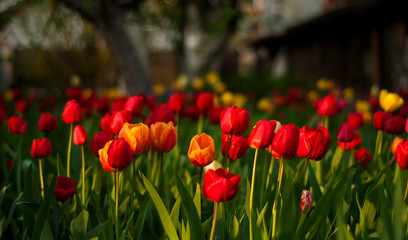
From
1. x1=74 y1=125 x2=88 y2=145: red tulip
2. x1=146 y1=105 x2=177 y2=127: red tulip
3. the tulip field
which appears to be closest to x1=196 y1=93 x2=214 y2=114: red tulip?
the tulip field

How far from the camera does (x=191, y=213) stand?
1046 millimetres

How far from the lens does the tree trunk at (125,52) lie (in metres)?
4.82

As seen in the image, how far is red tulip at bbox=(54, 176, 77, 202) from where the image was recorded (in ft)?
→ 4.16

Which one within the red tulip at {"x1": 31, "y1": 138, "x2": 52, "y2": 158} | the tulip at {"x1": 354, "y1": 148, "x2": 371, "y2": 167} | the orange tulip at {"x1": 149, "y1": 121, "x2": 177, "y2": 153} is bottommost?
the tulip at {"x1": 354, "y1": 148, "x2": 371, "y2": 167}

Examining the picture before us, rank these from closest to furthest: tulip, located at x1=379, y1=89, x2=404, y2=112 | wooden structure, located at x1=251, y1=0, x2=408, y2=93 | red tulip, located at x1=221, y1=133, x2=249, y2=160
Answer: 1. red tulip, located at x1=221, y1=133, x2=249, y2=160
2. tulip, located at x1=379, y1=89, x2=404, y2=112
3. wooden structure, located at x1=251, y1=0, x2=408, y2=93

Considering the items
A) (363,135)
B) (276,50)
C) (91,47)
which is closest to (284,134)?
Answer: (363,135)

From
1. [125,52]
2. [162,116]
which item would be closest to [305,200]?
[162,116]

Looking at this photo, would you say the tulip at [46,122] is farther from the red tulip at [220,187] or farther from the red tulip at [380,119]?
the red tulip at [380,119]

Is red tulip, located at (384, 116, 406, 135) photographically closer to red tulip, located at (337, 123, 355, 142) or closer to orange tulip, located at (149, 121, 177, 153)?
red tulip, located at (337, 123, 355, 142)

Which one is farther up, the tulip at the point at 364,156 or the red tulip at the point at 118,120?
the red tulip at the point at 118,120

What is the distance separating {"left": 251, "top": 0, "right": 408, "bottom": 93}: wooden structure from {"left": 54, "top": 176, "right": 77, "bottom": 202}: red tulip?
20.5 feet

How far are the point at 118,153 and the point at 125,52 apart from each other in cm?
405

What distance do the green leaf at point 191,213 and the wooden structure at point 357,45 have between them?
246 inches

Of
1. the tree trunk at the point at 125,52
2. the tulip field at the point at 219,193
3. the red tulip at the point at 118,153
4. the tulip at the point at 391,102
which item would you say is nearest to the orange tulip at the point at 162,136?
the tulip field at the point at 219,193
